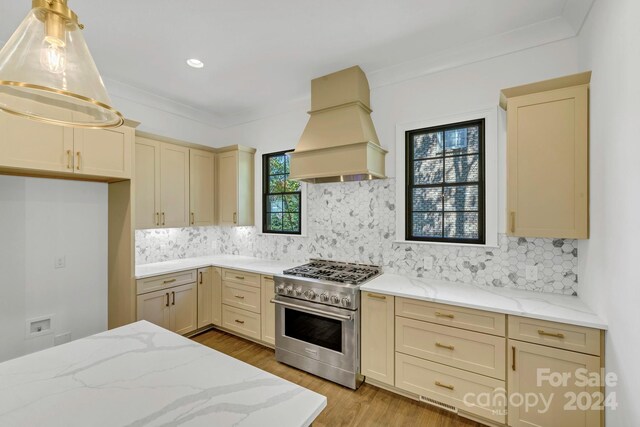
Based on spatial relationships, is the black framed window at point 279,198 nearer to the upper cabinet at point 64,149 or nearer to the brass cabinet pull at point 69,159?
the upper cabinet at point 64,149

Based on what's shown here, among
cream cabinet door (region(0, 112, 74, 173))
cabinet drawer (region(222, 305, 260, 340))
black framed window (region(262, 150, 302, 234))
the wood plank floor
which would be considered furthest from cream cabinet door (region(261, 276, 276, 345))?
cream cabinet door (region(0, 112, 74, 173))

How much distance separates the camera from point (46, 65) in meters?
0.91

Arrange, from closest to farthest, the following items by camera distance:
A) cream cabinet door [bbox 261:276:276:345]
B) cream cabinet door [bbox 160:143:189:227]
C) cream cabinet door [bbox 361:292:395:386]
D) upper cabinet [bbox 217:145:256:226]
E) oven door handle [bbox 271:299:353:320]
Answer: cream cabinet door [bbox 361:292:395:386]
oven door handle [bbox 271:299:353:320]
cream cabinet door [bbox 261:276:276:345]
cream cabinet door [bbox 160:143:189:227]
upper cabinet [bbox 217:145:256:226]

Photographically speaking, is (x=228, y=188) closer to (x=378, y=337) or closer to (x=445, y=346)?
(x=378, y=337)

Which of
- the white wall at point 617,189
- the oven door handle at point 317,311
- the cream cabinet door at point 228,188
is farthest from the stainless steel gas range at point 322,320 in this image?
the white wall at point 617,189

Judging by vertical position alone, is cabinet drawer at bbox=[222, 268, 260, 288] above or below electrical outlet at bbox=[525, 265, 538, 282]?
below

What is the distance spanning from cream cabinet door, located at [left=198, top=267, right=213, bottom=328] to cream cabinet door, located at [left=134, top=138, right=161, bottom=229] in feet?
2.68

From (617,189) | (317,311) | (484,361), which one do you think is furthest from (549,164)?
(317,311)

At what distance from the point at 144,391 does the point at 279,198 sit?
304 centimetres

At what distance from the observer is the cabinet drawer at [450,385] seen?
201cm

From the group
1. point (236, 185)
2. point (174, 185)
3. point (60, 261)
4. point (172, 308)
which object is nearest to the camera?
point (60, 261)

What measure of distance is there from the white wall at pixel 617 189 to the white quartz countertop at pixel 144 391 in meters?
1.52

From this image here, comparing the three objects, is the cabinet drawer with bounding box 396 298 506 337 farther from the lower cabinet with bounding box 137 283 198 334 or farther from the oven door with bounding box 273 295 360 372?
the lower cabinet with bounding box 137 283 198 334

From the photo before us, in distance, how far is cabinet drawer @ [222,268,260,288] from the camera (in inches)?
129
